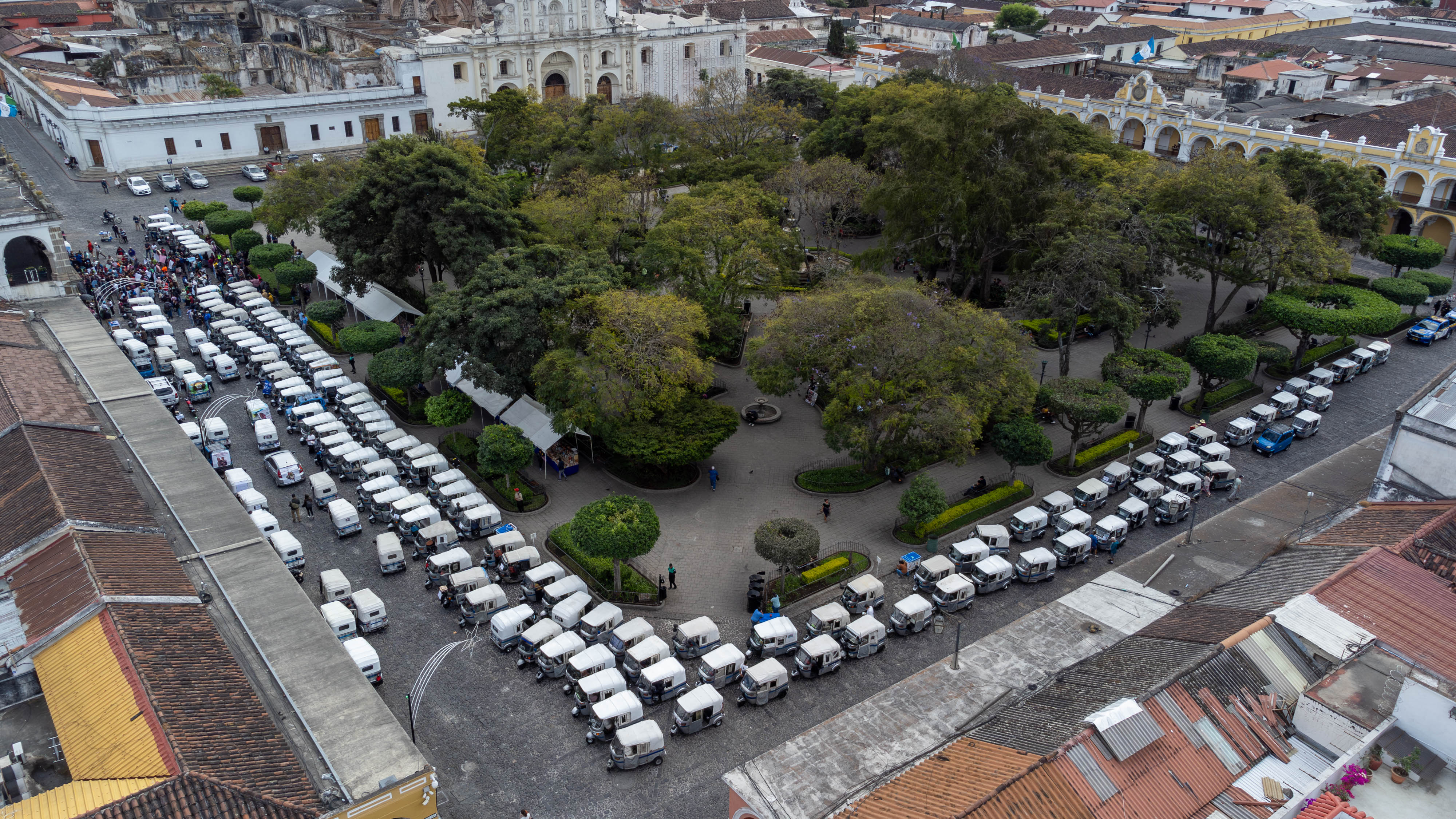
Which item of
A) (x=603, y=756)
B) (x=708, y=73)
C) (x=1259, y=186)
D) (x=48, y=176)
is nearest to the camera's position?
(x=603, y=756)

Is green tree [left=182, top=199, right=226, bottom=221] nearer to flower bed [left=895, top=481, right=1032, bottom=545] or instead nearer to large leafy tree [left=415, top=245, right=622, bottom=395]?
large leafy tree [left=415, top=245, right=622, bottom=395]

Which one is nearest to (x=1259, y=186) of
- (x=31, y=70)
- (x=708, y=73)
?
(x=708, y=73)

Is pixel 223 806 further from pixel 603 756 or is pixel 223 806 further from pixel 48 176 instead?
pixel 48 176

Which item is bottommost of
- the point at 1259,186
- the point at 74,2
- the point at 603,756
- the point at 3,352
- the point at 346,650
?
the point at 603,756

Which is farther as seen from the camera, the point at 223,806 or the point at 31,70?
the point at 31,70

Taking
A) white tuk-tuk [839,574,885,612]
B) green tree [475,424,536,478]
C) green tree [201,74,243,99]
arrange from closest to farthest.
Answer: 1. white tuk-tuk [839,574,885,612]
2. green tree [475,424,536,478]
3. green tree [201,74,243,99]

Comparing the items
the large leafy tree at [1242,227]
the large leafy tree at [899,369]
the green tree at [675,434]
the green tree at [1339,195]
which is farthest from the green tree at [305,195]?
the green tree at [1339,195]

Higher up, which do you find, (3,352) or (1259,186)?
(1259,186)

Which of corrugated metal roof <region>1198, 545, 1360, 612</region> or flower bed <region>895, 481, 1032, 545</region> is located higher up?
corrugated metal roof <region>1198, 545, 1360, 612</region>

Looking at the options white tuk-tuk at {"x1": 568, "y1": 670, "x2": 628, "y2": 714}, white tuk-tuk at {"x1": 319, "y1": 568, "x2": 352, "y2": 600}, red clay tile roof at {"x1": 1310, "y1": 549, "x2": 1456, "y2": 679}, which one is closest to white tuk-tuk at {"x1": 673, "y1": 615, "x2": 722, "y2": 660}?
white tuk-tuk at {"x1": 568, "y1": 670, "x2": 628, "y2": 714}
